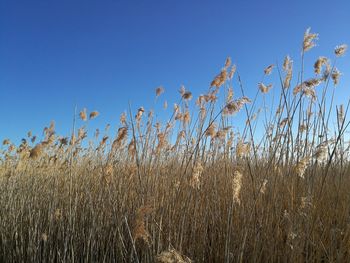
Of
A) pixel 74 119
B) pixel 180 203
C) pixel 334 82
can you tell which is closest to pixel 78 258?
pixel 180 203

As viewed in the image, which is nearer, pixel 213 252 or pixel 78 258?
pixel 213 252

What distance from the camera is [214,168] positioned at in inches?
105

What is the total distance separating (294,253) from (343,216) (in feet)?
Result: 2.24

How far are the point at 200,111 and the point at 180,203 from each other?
2.27ft

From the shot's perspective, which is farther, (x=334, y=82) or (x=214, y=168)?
(x=214, y=168)

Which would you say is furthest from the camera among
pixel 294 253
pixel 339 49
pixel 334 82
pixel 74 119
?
pixel 74 119

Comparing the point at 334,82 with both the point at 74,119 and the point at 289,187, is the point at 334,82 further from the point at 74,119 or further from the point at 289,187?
the point at 74,119

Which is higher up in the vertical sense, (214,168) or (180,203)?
(214,168)

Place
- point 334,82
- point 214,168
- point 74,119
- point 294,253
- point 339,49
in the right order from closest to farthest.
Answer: point 294,253, point 339,49, point 334,82, point 74,119, point 214,168

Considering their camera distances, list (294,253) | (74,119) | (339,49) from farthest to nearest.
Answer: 1. (74,119)
2. (339,49)
3. (294,253)

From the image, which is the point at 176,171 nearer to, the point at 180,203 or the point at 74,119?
the point at 180,203

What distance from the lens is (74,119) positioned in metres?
2.28

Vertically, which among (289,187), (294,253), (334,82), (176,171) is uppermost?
(334,82)

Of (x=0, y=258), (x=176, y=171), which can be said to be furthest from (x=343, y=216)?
(x=0, y=258)
